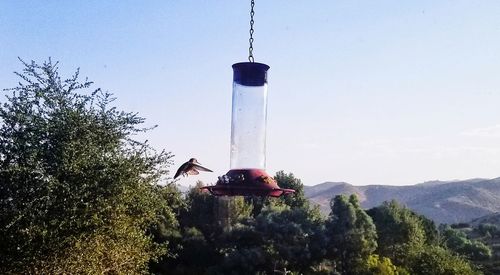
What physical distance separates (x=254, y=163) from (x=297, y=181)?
117 feet

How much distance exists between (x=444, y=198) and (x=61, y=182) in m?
124

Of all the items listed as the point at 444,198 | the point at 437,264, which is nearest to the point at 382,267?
the point at 437,264

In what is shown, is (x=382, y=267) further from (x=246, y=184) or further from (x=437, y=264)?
(x=246, y=184)

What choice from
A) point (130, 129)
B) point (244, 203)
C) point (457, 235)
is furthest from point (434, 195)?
point (130, 129)

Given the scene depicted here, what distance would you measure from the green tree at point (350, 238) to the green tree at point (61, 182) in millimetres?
17170

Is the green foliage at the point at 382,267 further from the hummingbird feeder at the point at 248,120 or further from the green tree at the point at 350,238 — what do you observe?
the hummingbird feeder at the point at 248,120

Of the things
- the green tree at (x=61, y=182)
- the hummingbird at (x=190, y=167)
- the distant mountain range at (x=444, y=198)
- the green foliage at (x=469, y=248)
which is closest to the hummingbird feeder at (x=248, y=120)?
the hummingbird at (x=190, y=167)

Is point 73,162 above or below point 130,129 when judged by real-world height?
below

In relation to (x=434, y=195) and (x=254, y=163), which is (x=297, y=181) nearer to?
(x=254, y=163)

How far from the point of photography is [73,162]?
11250 mm

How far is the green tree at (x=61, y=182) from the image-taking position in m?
11.1

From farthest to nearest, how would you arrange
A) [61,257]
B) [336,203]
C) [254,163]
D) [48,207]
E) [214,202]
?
[214,202] < [336,203] < [61,257] < [48,207] < [254,163]

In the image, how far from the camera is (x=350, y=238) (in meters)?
27.4

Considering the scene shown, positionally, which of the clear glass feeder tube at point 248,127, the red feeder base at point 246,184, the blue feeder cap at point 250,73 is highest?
the blue feeder cap at point 250,73
